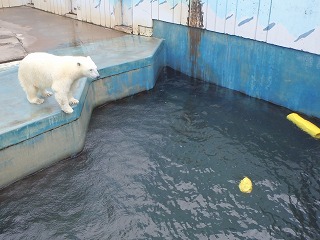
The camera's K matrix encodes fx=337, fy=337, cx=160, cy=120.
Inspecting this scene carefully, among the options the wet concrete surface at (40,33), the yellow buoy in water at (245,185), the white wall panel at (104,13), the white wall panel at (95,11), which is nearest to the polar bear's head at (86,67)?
the yellow buoy in water at (245,185)

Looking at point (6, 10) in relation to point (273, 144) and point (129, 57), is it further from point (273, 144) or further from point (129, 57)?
point (273, 144)

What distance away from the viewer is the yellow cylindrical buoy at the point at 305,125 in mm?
5988

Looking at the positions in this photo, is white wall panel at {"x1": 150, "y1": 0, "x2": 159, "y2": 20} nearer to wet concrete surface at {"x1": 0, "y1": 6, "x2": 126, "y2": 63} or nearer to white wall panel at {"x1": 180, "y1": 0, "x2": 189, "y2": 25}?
white wall panel at {"x1": 180, "y1": 0, "x2": 189, "y2": 25}

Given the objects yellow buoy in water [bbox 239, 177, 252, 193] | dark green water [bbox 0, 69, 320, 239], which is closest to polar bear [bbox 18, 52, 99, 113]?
dark green water [bbox 0, 69, 320, 239]

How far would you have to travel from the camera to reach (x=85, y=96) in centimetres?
615

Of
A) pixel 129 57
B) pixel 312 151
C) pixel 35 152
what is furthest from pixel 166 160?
pixel 129 57

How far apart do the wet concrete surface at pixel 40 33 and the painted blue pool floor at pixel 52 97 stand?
29.6 inches

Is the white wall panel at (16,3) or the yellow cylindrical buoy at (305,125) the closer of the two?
the yellow cylindrical buoy at (305,125)

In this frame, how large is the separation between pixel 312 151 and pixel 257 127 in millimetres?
1113

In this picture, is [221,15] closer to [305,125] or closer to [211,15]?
[211,15]

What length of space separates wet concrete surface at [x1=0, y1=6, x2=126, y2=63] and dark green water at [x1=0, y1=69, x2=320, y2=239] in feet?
9.62

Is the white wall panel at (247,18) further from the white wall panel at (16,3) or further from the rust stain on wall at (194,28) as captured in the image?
the white wall panel at (16,3)

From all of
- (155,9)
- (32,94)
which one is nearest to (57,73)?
(32,94)

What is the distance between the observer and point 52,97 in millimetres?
5617
